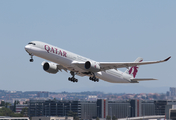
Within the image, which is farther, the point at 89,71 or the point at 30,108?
the point at 30,108

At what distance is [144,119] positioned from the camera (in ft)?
476

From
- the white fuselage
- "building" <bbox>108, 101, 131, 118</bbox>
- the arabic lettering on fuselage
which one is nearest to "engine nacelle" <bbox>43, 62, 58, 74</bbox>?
the white fuselage

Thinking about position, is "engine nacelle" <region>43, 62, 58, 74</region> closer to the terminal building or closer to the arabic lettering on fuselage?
the arabic lettering on fuselage

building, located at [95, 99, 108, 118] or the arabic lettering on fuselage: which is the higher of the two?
the arabic lettering on fuselage

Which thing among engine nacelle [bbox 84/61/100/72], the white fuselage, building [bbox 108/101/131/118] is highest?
the white fuselage

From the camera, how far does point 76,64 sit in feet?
193

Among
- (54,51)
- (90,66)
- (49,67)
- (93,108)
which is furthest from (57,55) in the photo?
(93,108)

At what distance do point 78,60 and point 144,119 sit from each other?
92067mm

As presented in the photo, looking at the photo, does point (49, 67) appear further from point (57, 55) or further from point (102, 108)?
point (102, 108)

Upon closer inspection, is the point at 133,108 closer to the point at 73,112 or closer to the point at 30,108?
the point at 73,112

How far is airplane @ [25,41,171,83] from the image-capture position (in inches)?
2158

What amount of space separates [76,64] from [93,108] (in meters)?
105

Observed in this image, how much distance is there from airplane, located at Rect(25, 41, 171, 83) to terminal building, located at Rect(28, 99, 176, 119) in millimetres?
89665

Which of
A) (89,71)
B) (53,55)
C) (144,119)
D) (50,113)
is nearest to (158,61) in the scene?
(89,71)
